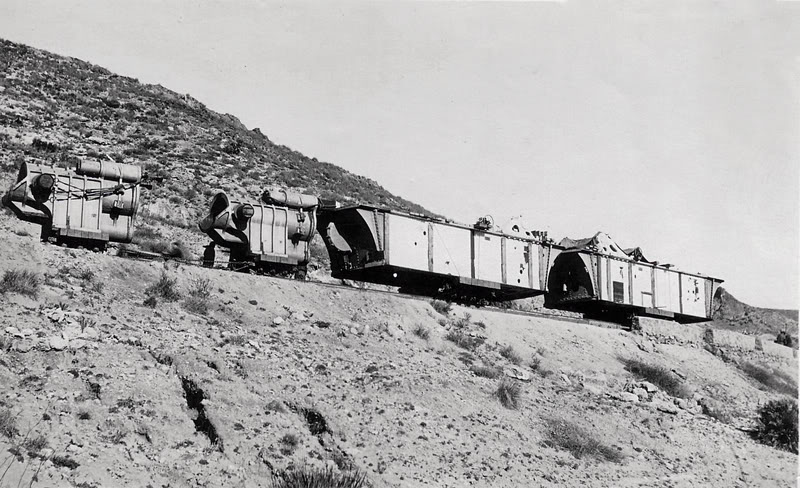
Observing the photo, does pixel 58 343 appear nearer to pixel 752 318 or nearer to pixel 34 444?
pixel 34 444

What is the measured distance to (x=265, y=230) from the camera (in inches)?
862

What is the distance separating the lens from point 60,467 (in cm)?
964

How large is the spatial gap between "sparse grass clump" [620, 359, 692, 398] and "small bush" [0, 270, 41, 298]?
1479 centimetres

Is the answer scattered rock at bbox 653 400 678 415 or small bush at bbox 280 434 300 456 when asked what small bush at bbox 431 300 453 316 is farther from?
small bush at bbox 280 434 300 456

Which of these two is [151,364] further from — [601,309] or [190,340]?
[601,309]

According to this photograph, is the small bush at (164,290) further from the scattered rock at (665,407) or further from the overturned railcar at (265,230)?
the scattered rock at (665,407)

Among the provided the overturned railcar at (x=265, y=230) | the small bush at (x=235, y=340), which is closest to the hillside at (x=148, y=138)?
the overturned railcar at (x=265, y=230)

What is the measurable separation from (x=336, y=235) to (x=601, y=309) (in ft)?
36.8

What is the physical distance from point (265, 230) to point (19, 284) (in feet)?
28.4

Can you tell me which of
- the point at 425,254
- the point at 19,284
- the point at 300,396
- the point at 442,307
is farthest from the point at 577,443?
the point at 19,284

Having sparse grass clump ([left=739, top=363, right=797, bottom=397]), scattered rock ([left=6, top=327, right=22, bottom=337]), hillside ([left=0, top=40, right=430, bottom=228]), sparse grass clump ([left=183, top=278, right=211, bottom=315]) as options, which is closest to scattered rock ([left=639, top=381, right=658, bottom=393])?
sparse grass clump ([left=739, top=363, right=797, bottom=397])

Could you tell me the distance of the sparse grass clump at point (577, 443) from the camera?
46.5 feet

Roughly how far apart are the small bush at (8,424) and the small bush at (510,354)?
11.6 m

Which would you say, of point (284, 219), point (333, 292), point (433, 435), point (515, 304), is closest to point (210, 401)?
point (433, 435)
